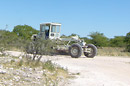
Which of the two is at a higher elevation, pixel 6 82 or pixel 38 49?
pixel 38 49

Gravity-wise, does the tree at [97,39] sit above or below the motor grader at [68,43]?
above

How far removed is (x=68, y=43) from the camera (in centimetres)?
2108

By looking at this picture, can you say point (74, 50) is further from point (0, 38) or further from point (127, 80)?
point (127, 80)

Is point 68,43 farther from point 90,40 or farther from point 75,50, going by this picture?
point 90,40

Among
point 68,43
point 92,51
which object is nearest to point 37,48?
point 92,51

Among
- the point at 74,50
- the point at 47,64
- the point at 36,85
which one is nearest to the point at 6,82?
the point at 36,85

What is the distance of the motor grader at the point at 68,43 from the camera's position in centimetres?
1909

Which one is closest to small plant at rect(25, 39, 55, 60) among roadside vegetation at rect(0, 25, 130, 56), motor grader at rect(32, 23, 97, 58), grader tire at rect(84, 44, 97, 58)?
roadside vegetation at rect(0, 25, 130, 56)

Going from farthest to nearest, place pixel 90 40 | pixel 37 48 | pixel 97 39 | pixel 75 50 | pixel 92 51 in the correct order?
1. pixel 97 39
2. pixel 90 40
3. pixel 92 51
4. pixel 75 50
5. pixel 37 48

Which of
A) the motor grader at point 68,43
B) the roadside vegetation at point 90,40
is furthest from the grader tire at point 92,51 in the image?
the roadside vegetation at point 90,40

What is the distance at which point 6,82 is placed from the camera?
737 cm

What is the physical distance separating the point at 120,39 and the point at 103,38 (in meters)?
11.3

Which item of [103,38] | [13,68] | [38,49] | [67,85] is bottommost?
[67,85]

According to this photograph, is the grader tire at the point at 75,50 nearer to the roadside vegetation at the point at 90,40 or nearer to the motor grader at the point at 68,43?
the motor grader at the point at 68,43
